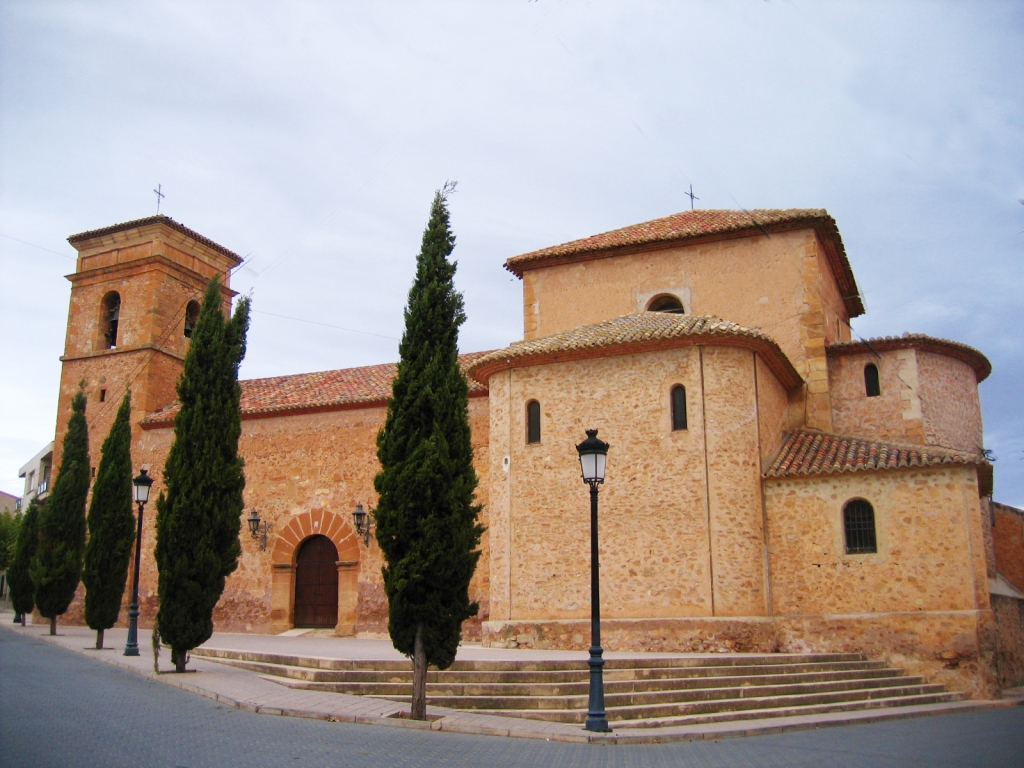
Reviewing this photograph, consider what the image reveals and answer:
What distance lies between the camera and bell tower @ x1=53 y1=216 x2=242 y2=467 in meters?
25.4

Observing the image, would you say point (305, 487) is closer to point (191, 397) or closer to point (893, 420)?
point (191, 397)

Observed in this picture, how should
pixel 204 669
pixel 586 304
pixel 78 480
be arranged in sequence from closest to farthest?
pixel 204 669, pixel 586 304, pixel 78 480

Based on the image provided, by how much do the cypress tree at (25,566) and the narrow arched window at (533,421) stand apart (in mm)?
14299

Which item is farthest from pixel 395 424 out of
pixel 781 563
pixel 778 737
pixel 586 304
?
pixel 586 304

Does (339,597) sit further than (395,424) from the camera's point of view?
Yes

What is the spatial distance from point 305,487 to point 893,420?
13157 millimetres

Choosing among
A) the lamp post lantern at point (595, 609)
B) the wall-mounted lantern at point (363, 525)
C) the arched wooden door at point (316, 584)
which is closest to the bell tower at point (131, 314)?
the arched wooden door at point (316, 584)

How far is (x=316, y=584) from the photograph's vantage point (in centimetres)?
2136

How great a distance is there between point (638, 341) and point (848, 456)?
409 cm

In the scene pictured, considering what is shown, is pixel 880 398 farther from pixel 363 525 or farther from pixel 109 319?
pixel 109 319

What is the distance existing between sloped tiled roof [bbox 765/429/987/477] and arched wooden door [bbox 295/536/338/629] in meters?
10.7

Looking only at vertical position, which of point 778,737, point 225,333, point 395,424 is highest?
point 225,333

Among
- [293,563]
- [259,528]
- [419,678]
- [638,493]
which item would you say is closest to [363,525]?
[293,563]

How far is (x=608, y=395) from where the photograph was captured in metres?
16.2
